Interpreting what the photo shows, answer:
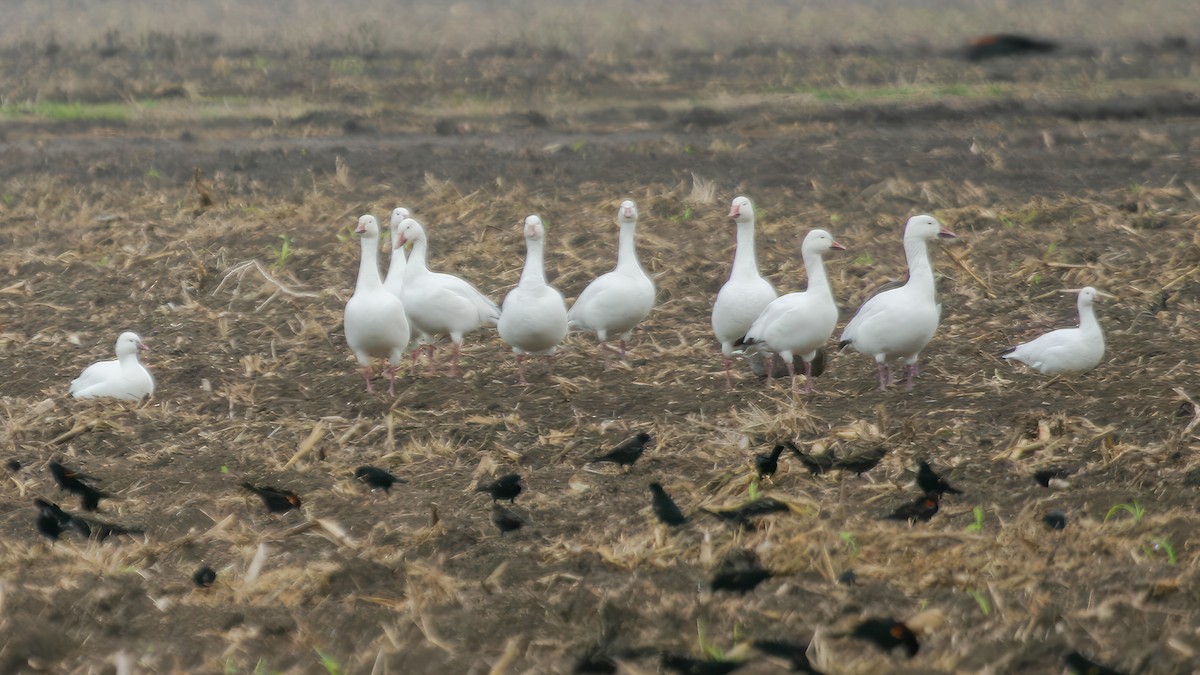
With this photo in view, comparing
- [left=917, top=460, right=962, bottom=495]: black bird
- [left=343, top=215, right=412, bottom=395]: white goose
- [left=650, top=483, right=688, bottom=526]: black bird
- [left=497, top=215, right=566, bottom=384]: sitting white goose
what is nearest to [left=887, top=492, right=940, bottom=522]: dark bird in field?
[left=917, top=460, right=962, bottom=495]: black bird

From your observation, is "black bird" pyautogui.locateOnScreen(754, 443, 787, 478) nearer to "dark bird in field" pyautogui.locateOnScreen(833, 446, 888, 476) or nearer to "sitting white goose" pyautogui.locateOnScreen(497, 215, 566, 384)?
"dark bird in field" pyautogui.locateOnScreen(833, 446, 888, 476)

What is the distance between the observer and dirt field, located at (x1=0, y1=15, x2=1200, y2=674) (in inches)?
213

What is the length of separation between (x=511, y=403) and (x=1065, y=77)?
15453mm

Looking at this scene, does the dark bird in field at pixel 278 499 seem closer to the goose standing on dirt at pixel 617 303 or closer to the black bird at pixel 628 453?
the black bird at pixel 628 453

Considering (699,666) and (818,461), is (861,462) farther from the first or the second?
(699,666)

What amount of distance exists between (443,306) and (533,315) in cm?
75

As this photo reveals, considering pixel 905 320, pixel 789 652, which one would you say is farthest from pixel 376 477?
pixel 905 320

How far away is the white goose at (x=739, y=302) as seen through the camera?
9.09 meters

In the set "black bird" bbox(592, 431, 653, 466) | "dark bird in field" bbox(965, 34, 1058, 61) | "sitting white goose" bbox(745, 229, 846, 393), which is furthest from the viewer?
"sitting white goose" bbox(745, 229, 846, 393)

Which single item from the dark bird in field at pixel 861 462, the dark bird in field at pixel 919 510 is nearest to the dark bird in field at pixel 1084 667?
the dark bird in field at pixel 919 510

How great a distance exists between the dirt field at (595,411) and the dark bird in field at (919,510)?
111 mm

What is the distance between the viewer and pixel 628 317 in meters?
9.46

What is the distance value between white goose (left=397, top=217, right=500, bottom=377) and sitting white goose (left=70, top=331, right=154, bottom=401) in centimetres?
167

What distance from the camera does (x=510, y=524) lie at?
6340 mm
